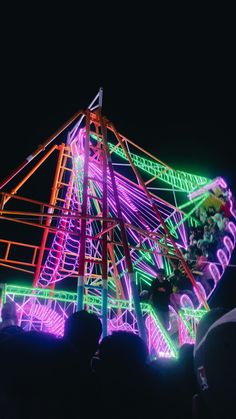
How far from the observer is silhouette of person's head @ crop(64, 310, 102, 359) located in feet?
9.78

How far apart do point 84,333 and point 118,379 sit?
0.73 metres

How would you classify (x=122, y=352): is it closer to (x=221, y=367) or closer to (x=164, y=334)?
(x=221, y=367)

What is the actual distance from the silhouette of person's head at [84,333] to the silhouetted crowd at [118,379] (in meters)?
0.11

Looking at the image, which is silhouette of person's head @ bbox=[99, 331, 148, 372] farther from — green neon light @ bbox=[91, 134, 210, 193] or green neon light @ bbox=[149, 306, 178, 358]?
green neon light @ bbox=[91, 134, 210, 193]

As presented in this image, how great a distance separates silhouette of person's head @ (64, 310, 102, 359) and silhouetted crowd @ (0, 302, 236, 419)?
11cm

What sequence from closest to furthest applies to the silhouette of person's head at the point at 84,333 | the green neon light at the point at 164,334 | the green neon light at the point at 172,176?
1. the silhouette of person's head at the point at 84,333
2. the green neon light at the point at 164,334
3. the green neon light at the point at 172,176

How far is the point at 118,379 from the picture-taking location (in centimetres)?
240

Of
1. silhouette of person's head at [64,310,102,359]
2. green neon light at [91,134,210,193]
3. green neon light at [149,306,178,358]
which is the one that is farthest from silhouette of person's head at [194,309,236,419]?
green neon light at [91,134,210,193]

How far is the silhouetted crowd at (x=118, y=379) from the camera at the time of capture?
177 cm

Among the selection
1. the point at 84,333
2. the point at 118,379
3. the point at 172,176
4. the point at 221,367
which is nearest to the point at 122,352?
the point at 118,379

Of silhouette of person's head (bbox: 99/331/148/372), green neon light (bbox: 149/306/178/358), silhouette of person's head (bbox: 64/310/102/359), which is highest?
green neon light (bbox: 149/306/178/358)

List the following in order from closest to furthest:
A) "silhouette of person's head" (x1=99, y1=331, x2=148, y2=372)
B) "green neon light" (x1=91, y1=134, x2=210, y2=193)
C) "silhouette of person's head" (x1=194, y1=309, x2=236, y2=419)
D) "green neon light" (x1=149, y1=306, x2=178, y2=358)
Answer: "silhouette of person's head" (x1=194, y1=309, x2=236, y2=419) → "silhouette of person's head" (x1=99, y1=331, x2=148, y2=372) → "green neon light" (x1=149, y1=306, x2=178, y2=358) → "green neon light" (x1=91, y1=134, x2=210, y2=193)

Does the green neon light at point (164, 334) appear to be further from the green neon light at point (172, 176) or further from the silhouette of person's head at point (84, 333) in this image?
the silhouette of person's head at point (84, 333)

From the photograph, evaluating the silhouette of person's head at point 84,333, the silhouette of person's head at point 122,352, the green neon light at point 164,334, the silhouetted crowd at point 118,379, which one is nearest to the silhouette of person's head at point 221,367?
the silhouetted crowd at point 118,379
